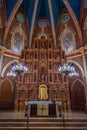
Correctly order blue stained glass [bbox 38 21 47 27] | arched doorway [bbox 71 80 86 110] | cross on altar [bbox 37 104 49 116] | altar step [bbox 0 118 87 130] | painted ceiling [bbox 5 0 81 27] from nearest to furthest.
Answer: altar step [bbox 0 118 87 130] < cross on altar [bbox 37 104 49 116] < arched doorway [bbox 71 80 86 110] < painted ceiling [bbox 5 0 81 27] < blue stained glass [bbox 38 21 47 27]

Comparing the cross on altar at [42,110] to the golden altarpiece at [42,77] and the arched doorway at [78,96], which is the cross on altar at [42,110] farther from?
the arched doorway at [78,96]

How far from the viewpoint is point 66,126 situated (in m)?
8.21

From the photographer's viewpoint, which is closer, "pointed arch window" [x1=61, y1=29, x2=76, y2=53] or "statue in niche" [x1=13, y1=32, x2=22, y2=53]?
"pointed arch window" [x1=61, y1=29, x2=76, y2=53]

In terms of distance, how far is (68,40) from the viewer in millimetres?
18094

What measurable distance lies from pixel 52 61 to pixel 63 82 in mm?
2998

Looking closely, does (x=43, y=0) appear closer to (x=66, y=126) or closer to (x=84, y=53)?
(x=84, y=53)

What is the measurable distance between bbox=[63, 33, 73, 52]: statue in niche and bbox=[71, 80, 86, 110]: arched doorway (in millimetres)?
4605

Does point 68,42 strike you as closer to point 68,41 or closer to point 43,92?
point 68,41

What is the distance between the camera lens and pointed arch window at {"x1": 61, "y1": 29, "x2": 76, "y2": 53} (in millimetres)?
17606

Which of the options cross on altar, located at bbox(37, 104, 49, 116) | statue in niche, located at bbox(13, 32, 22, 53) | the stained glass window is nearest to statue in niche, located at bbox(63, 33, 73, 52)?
the stained glass window

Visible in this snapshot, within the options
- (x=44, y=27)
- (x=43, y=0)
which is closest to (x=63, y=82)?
(x=44, y=27)

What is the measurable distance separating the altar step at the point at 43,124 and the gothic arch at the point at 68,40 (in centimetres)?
1062

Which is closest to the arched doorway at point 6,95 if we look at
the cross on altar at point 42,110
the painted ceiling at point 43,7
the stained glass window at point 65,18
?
the cross on altar at point 42,110

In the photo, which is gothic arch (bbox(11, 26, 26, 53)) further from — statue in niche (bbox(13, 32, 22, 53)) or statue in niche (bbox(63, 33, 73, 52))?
statue in niche (bbox(63, 33, 73, 52))
